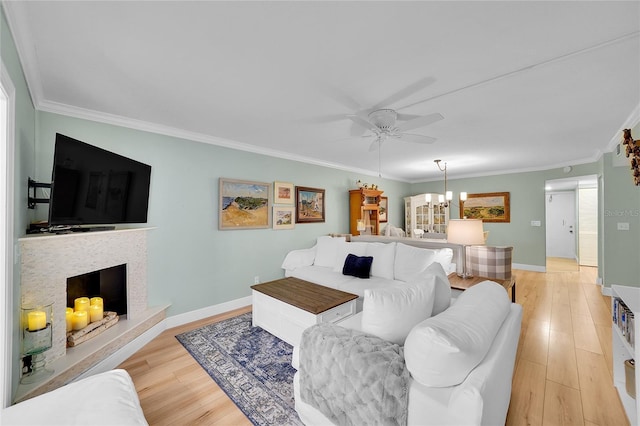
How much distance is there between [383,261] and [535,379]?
68.9 inches

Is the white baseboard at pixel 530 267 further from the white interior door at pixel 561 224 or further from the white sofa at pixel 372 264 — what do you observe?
the white sofa at pixel 372 264

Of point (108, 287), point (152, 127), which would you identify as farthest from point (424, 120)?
point (108, 287)

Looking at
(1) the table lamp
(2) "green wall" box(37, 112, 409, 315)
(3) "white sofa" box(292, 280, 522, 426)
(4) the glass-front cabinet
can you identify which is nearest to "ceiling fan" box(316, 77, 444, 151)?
(1) the table lamp

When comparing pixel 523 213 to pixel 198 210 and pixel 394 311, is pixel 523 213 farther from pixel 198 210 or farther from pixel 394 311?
pixel 198 210

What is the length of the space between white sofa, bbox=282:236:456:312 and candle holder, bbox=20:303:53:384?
2.48 meters

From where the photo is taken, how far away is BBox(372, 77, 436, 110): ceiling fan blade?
79.0 inches

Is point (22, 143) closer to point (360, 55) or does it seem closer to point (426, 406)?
point (360, 55)

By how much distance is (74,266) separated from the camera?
208cm

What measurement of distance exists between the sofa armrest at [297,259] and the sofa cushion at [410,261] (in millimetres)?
1414

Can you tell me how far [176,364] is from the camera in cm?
232

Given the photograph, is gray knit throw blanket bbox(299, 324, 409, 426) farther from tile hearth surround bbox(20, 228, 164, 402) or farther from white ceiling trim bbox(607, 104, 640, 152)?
white ceiling trim bbox(607, 104, 640, 152)

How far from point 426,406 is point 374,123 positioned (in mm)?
2306

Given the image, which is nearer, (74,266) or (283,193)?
(74,266)

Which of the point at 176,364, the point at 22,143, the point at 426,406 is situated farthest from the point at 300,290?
the point at 22,143
